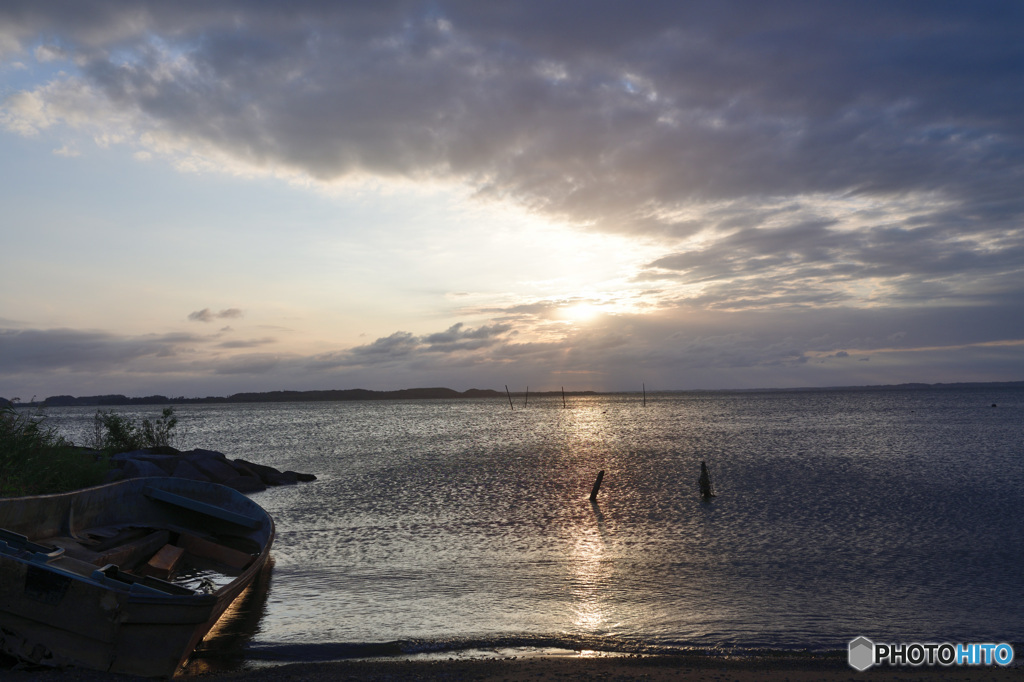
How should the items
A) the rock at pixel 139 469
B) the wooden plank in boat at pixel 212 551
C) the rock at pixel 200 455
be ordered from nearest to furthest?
the wooden plank in boat at pixel 212 551 < the rock at pixel 139 469 < the rock at pixel 200 455

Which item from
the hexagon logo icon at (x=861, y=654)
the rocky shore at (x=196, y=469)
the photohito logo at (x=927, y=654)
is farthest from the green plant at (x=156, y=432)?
the photohito logo at (x=927, y=654)

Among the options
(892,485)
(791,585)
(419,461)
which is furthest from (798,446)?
(791,585)

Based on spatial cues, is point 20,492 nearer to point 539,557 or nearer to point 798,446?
point 539,557

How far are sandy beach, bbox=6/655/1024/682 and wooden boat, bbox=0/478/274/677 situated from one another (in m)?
0.94

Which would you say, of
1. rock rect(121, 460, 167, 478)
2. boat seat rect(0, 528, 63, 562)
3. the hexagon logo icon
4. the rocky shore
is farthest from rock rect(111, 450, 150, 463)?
the hexagon logo icon

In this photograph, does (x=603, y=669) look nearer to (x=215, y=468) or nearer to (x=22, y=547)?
(x=22, y=547)

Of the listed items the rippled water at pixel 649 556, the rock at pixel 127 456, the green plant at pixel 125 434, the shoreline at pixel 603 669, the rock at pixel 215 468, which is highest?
the green plant at pixel 125 434

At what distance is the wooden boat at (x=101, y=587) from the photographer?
25.1ft

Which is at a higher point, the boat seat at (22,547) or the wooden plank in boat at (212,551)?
the boat seat at (22,547)

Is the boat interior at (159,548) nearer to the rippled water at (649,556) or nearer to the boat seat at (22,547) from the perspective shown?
the boat seat at (22,547)

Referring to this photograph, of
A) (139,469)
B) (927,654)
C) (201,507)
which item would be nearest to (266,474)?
(139,469)

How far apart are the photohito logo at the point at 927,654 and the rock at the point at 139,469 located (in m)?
21.7

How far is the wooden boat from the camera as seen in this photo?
7.65 meters

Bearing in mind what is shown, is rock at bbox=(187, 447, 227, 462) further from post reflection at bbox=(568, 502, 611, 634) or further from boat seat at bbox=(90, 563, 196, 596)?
boat seat at bbox=(90, 563, 196, 596)
